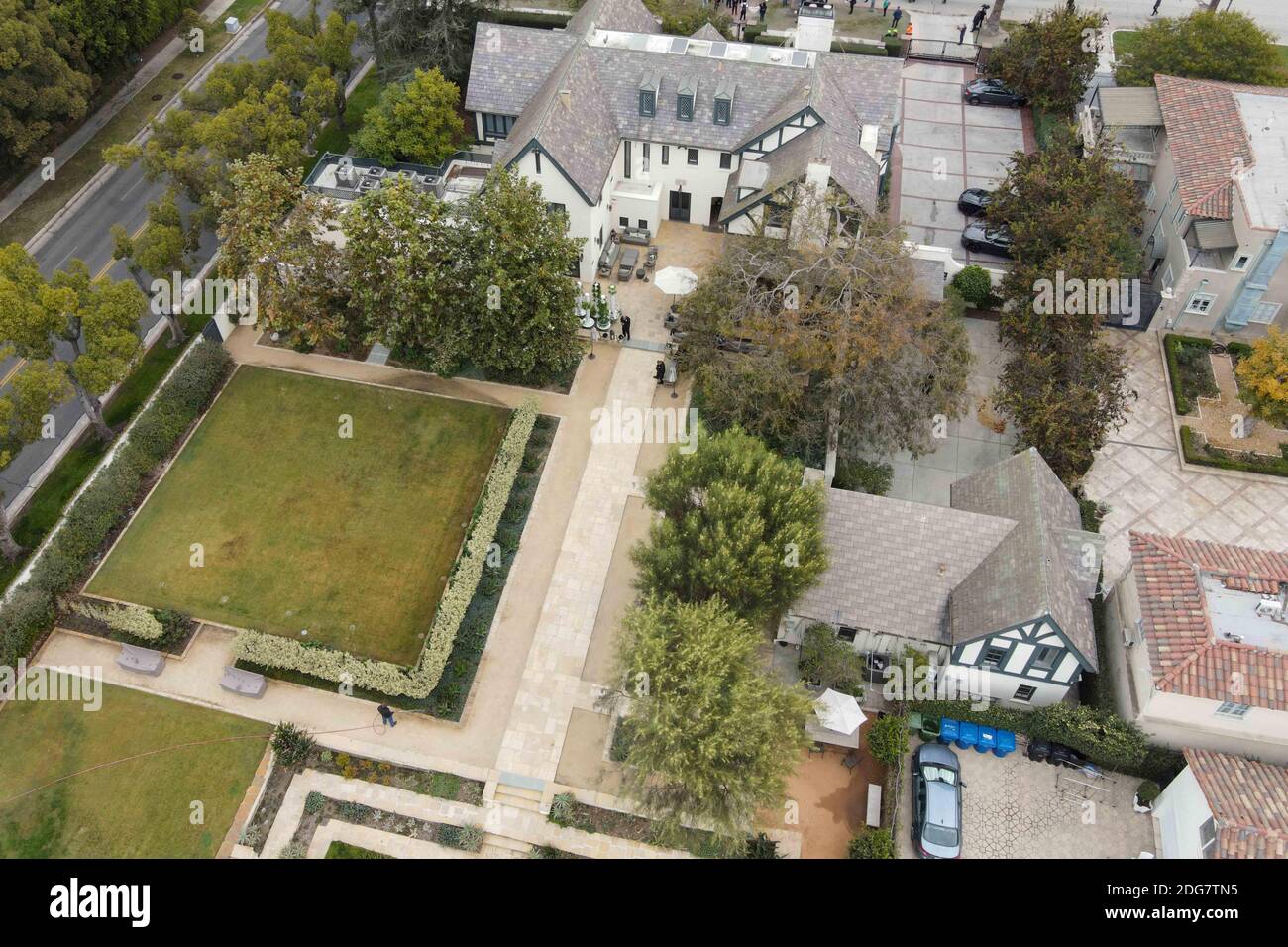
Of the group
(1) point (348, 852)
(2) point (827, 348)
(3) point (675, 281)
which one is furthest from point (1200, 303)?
(1) point (348, 852)

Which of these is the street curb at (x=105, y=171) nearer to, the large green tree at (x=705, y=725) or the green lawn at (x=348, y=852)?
the green lawn at (x=348, y=852)

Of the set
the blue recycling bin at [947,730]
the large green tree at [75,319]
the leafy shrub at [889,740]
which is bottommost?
the leafy shrub at [889,740]

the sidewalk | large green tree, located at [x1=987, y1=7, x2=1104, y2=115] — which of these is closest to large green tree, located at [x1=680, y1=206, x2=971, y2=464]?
large green tree, located at [x1=987, y1=7, x2=1104, y2=115]

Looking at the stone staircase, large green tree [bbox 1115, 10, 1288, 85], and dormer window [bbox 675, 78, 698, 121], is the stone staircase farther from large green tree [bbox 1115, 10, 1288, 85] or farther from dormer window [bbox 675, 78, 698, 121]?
large green tree [bbox 1115, 10, 1288, 85]

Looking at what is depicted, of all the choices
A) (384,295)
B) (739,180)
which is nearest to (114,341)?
(384,295)

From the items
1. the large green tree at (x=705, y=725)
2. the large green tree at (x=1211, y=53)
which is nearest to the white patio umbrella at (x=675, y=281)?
the large green tree at (x=705, y=725)

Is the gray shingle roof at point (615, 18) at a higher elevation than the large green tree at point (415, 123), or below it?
higher
